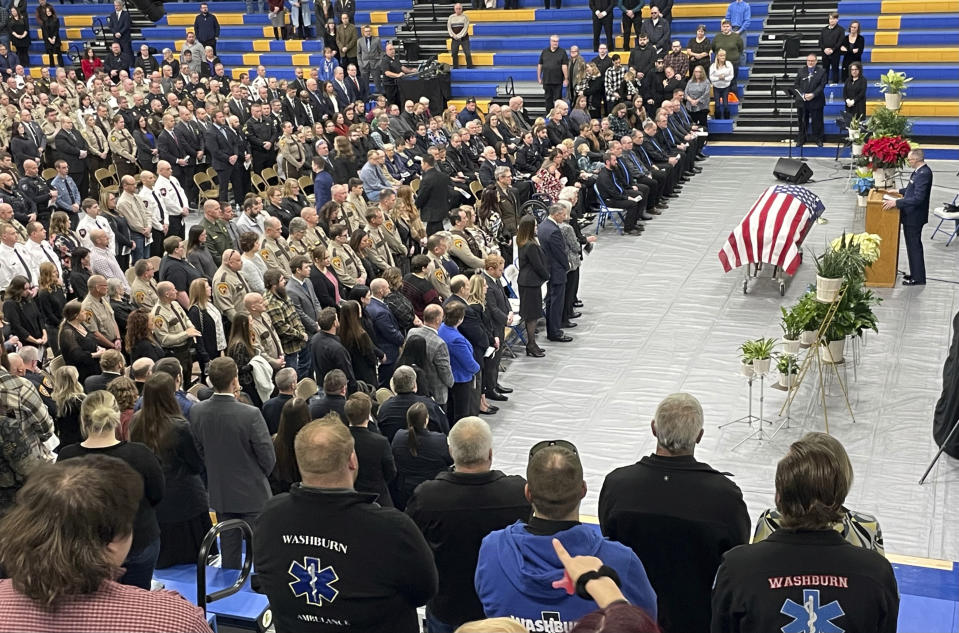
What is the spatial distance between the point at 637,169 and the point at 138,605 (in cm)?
1425

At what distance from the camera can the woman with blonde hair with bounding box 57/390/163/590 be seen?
16.5 ft

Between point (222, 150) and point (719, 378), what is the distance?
972 centimetres

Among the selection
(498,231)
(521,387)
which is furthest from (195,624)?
(498,231)

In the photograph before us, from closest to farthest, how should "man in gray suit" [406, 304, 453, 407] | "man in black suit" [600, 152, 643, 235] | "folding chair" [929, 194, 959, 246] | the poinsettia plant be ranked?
"man in gray suit" [406, 304, 453, 407] < the poinsettia plant < "folding chair" [929, 194, 959, 246] < "man in black suit" [600, 152, 643, 235]

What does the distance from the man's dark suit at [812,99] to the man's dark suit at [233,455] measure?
1528cm

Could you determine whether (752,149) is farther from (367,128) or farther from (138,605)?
(138,605)

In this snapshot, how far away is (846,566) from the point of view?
134 inches

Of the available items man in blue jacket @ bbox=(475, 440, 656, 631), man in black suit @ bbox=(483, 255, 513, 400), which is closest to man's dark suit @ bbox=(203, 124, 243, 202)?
man in black suit @ bbox=(483, 255, 513, 400)

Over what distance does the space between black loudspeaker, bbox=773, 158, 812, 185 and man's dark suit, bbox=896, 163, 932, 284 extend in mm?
4800

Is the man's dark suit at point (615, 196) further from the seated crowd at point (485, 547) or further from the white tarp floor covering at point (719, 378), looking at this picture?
the seated crowd at point (485, 547)

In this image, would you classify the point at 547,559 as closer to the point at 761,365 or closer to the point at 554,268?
the point at 761,365

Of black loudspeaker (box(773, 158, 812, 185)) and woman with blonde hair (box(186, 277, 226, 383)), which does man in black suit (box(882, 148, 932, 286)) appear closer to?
black loudspeaker (box(773, 158, 812, 185))

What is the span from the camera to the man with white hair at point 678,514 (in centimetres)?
427

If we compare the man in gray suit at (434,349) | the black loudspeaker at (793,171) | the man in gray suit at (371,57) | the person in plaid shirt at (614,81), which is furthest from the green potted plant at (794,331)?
the man in gray suit at (371,57)
